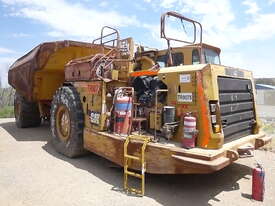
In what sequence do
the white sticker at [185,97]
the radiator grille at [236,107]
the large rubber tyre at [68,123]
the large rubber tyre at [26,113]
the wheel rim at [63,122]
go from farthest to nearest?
the large rubber tyre at [26,113], the wheel rim at [63,122], the large rubber tyre at [68,123], the radiator grille at [236,107], the white sticker at [185,97]

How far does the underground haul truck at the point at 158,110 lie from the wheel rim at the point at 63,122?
0.02 metres

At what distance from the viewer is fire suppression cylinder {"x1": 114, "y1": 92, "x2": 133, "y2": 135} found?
481 cm

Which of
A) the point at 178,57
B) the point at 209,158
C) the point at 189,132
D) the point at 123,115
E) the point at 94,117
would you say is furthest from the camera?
the point at 178,57

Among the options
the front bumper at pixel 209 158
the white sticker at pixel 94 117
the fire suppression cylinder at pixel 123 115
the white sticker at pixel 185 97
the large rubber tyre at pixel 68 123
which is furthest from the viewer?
the large rubber tyre at pixel 68 123

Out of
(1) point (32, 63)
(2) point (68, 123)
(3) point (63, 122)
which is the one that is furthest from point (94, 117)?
(1) point (32, 63)

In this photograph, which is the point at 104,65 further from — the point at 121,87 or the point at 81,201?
the point at 81,201

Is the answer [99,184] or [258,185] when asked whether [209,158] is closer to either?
[258,185]

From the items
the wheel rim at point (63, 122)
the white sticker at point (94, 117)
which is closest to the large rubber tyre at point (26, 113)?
the wheel rim at point (63, 122)

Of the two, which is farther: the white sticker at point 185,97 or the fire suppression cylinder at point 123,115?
the fire suppression cylinder at point 123,115

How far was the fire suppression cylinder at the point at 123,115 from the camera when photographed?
15.8 ft

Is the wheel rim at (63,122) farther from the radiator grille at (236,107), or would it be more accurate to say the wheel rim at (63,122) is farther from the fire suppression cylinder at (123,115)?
the radiator grille at (236,107)

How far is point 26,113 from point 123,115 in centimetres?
589

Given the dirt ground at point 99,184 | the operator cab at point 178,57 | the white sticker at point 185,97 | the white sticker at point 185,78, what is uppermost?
the operator cab at point 178,57

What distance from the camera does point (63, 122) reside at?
617cm
